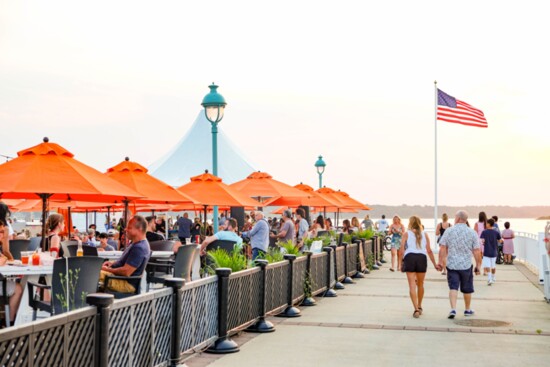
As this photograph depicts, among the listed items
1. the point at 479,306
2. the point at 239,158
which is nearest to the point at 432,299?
the point at 479,306

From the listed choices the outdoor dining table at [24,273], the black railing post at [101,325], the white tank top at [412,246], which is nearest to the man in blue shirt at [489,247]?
the white tank top at [412,246]

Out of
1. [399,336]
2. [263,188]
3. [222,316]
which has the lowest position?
[399,336]

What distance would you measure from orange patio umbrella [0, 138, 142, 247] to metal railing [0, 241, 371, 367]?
308cm

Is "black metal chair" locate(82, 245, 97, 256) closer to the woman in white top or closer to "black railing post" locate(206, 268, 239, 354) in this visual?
"black railing post" locate(206, 268, 239, 354)

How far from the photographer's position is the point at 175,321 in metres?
7.96

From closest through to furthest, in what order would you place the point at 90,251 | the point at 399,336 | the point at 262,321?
the point at 399,336 → the point at 262,321 → the point at 90,251

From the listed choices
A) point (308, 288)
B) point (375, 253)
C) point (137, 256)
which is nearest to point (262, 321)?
point (137, 256)

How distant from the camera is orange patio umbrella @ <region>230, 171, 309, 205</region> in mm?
25469

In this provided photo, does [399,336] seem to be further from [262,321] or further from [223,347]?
[223,347]

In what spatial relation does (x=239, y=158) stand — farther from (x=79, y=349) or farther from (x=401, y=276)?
(x=79, y=349)

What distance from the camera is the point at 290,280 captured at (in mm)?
13070

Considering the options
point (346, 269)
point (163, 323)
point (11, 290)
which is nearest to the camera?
point (163, 323)

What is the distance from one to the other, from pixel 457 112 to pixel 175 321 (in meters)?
28.9

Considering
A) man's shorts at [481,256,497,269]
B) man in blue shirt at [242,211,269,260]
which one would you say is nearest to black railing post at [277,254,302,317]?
man in blue shirt at [242,211,269,260]
